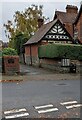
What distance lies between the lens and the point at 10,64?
21625 millimetres

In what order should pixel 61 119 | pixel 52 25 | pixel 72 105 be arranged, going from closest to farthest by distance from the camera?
pixel 61 119 → pixel 72 105 → pixel 52 25

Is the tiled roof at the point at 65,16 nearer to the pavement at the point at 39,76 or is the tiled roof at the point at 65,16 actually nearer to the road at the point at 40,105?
the pavement at the point at 39,76

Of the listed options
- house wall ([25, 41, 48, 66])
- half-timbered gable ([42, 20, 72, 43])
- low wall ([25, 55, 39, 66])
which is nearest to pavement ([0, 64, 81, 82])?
half-timbered gable ([42, 20, 72, 43])

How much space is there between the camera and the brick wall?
70.3 feet

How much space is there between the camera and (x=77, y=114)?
293 inches

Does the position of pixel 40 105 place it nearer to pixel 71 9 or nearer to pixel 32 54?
pixel 32 54

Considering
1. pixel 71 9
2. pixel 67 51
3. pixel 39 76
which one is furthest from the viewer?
pixel 71 9

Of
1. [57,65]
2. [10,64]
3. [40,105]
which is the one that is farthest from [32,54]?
[40,105]

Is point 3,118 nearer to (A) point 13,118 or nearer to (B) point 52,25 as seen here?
(A) point 13,118

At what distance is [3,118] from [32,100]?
2.81 m

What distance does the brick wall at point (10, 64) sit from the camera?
2144 cm

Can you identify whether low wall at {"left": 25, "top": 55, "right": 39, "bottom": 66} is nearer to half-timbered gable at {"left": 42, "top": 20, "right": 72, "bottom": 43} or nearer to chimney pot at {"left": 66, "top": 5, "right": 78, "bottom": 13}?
half-timbered gable at {"left": 42, "top": 20, "right": 72, "bottom": 43}

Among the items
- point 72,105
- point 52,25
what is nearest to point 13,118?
point 72,105

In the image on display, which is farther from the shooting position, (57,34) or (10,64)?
(57,34)
